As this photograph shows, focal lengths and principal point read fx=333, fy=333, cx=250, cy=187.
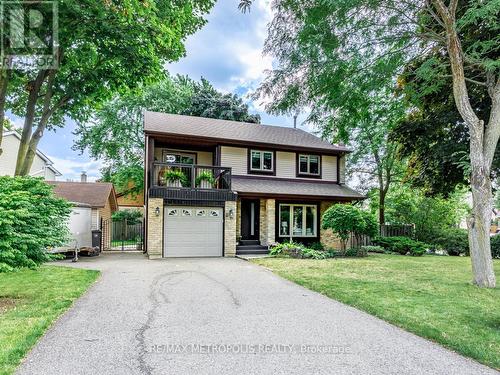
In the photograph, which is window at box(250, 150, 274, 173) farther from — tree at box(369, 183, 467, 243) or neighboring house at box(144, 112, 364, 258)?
tree at box(369, 183, 467, 243)

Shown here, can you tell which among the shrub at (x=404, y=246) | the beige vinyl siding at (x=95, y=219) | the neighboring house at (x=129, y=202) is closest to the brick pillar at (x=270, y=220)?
the shrub at (x=404, y=246)

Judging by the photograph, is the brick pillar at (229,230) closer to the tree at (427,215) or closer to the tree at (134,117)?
the tree at (427,215)

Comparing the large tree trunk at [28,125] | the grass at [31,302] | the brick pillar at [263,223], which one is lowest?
the grass at [31,302]

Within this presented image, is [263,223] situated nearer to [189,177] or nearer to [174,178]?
[189,177]

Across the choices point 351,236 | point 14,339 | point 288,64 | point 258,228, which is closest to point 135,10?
point 288,64

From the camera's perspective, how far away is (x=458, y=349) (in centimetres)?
416

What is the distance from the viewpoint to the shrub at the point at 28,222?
5.71m

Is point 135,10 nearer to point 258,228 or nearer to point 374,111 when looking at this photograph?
point 374,111

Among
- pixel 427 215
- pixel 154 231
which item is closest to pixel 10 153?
pixel 154 231

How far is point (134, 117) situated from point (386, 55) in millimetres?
22573

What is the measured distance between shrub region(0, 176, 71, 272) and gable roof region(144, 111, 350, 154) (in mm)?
8557

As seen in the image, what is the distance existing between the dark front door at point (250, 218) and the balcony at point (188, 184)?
6.77ft

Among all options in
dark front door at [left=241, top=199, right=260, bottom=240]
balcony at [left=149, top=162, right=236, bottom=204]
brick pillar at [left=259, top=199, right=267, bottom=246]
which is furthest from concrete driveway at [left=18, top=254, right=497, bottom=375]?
dark front door at [left=241, top=199, right=260, bottom=240]

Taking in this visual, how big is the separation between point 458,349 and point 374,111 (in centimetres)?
1057
